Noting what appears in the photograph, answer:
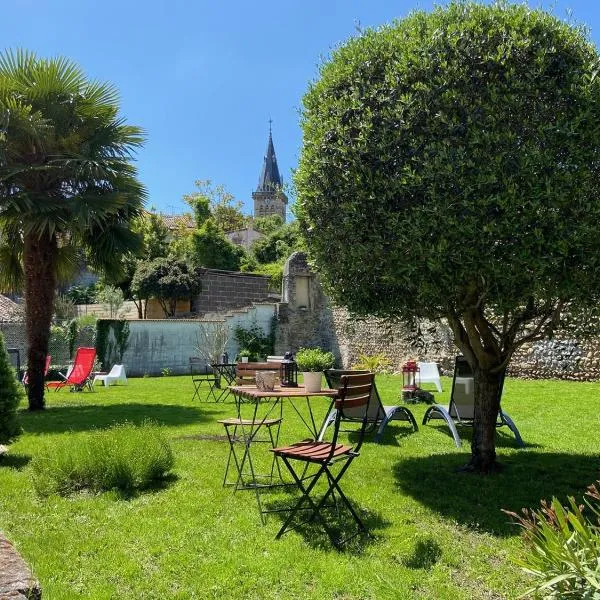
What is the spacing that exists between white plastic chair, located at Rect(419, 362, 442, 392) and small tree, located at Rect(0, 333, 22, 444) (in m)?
8.78

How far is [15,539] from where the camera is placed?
4066 millimetres

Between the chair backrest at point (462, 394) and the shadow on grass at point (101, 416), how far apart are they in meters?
4.05

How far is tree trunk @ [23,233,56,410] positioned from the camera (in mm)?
11617

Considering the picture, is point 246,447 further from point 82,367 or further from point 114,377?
point 114,377

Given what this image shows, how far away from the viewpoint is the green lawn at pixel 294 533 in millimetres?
3350

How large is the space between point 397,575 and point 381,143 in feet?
10.7

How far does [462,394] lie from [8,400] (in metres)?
5.52

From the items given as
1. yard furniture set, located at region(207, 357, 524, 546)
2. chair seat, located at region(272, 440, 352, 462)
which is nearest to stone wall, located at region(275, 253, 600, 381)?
yard furniture set, located at region(207, 357, 524, 546)

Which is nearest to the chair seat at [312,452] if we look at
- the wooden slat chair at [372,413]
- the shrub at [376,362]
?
the wooden slat chair at [372,413]

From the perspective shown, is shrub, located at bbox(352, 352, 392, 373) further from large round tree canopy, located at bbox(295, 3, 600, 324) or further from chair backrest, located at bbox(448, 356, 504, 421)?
large round tree canopy, located at bbox(295, 3, 600, 324)

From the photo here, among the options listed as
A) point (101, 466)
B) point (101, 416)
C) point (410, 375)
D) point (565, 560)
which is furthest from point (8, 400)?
point (410, 375)

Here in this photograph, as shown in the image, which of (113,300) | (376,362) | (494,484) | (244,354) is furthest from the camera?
(113,300)

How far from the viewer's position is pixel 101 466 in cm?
532

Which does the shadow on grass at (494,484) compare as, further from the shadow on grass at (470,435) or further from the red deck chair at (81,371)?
the red deck chair at (81,371)
